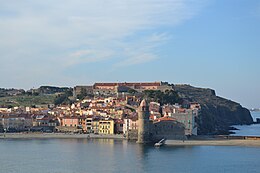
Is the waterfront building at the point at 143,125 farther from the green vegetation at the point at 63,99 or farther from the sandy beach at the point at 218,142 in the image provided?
the green vegetation at the point at 63,99

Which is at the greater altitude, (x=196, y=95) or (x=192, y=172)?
(x=196, y=95)

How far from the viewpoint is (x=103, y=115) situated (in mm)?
70875

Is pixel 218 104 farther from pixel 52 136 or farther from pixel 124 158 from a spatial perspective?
pixel 124 158

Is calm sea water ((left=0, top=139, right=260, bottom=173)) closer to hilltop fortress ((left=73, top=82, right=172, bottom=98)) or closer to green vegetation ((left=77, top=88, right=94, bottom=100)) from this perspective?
green vegetation ((left=77, top=88, right=94, bottom=100))

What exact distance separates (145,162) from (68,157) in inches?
241

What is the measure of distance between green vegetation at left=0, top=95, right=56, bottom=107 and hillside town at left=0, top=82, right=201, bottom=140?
572 centimetres

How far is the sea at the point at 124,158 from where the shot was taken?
35031 mm

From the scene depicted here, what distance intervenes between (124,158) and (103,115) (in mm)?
31157

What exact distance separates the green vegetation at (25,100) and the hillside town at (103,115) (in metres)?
5.72

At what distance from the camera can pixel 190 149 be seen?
46.7m

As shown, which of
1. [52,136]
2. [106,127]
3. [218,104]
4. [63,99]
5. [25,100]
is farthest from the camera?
[218,104]

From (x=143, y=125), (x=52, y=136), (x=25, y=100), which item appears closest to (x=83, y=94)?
(x=25, y=100)

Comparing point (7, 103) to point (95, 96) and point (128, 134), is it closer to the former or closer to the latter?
point (95, 96)

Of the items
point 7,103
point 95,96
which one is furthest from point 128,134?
point 7,103
